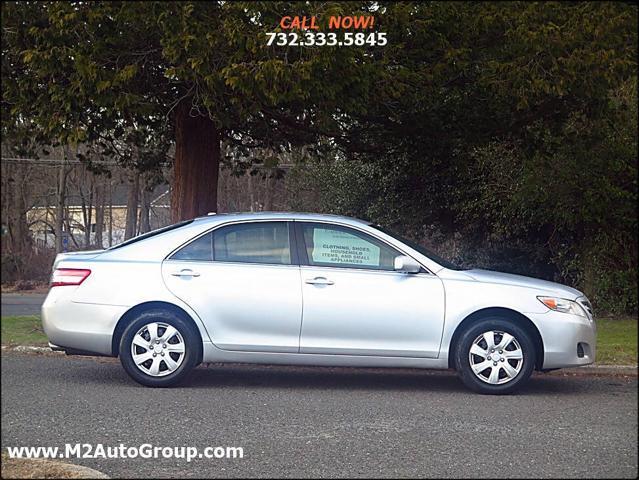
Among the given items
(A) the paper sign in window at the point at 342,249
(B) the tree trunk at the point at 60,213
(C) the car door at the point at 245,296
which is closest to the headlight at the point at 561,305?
Answer: (A) the paper sign in window at the point at 342,249

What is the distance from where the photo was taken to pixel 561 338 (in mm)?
7535

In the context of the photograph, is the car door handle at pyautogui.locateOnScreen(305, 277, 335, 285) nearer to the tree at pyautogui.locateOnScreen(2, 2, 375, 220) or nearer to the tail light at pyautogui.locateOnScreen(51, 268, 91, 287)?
the tail light at pyautogui.locateOnScreen(51, 268, 91, 287)

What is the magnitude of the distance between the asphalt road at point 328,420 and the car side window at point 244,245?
1153 mm

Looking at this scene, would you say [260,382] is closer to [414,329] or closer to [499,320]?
[414,329]

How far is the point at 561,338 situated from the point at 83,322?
4227 mm

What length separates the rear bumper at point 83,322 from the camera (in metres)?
7.60

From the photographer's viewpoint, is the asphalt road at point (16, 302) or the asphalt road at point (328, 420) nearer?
the asphalt road at point (16, 302)

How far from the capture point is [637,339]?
12.9 ft

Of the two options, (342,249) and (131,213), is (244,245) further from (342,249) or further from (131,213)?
(131,213)

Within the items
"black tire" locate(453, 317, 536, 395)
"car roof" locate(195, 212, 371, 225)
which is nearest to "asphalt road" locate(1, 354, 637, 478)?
"black tire" locate(453, 317, 536, 395)

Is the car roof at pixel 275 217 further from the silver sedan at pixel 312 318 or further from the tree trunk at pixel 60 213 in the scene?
the tree trunk at pixel 60 213

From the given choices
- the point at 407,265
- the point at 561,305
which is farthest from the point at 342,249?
the point at 561,305

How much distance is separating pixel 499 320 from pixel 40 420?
3.89 metres

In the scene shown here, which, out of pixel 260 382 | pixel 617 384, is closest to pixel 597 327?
pixel 617 384
